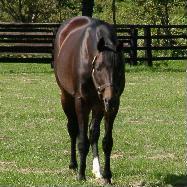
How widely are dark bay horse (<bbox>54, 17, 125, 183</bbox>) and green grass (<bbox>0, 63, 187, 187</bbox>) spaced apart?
0.39 metres

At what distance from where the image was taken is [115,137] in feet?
31.1

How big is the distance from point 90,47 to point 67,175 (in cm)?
147

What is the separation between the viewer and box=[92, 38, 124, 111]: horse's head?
19.5ft

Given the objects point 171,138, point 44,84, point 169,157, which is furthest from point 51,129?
point 44,84

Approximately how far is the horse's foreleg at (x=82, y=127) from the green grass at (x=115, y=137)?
0.17 metres

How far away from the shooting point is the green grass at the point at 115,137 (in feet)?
22.8

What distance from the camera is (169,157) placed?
8203 mm

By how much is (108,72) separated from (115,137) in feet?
11.6

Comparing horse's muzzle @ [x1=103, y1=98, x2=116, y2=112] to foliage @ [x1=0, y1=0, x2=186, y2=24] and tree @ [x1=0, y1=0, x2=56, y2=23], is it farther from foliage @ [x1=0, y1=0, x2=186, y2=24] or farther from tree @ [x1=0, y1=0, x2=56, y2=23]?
tree @ [x1=0, y1=0, x2=56, y2=23]

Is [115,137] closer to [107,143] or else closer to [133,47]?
[107,143]

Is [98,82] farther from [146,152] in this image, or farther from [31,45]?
[31,45]

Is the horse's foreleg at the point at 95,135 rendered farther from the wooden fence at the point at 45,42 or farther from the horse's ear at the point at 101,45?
the wooden fence at the point at 45,42

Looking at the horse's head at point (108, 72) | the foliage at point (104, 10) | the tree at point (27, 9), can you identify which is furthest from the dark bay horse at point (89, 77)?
the tree at point (27, 9)

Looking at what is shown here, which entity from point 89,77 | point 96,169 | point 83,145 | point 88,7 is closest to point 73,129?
point 96,169
